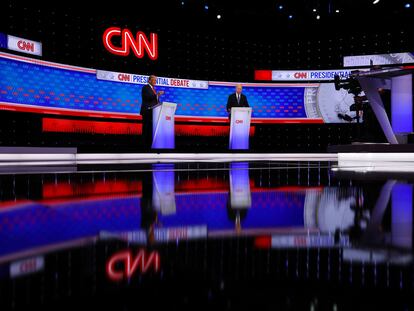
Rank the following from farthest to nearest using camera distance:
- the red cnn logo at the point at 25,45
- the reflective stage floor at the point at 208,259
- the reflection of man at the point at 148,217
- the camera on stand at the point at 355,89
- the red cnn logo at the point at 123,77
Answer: the red cnn logo at the point at 123,77, the red cnn logo at the point at 25,45, the camera on stand at the point at 355,89, the reflection of man at the point at 148,217, the reflective stage floor at the point at 208,259

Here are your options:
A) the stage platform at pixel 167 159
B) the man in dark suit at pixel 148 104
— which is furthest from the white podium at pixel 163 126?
the stage platform at pixel 167 159

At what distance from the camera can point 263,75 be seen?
1154 centimetres

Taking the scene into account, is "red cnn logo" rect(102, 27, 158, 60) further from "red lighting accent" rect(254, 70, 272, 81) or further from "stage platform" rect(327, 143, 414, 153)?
"stage platform" rect(327, 143, 414, 153)

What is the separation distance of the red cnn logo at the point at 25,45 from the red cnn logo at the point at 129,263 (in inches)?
350

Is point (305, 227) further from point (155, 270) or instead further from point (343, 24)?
point (343, 24)

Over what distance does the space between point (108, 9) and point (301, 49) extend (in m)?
5.51

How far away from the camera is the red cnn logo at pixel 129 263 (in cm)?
39

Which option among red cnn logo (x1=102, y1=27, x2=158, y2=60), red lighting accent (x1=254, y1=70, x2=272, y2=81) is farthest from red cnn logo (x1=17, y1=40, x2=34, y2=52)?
red lighting accent (x1=254, y1=70, x2=272, y2=81)

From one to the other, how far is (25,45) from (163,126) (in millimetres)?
3542

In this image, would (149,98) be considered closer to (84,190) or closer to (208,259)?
(84,190)

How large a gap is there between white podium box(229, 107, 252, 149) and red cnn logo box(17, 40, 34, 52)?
14.7 ft

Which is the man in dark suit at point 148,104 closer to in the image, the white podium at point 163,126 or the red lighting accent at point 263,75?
the white podium at point 163,126

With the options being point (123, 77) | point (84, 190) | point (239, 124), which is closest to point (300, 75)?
point (239, 124)

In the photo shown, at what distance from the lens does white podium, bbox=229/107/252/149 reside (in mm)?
8680
